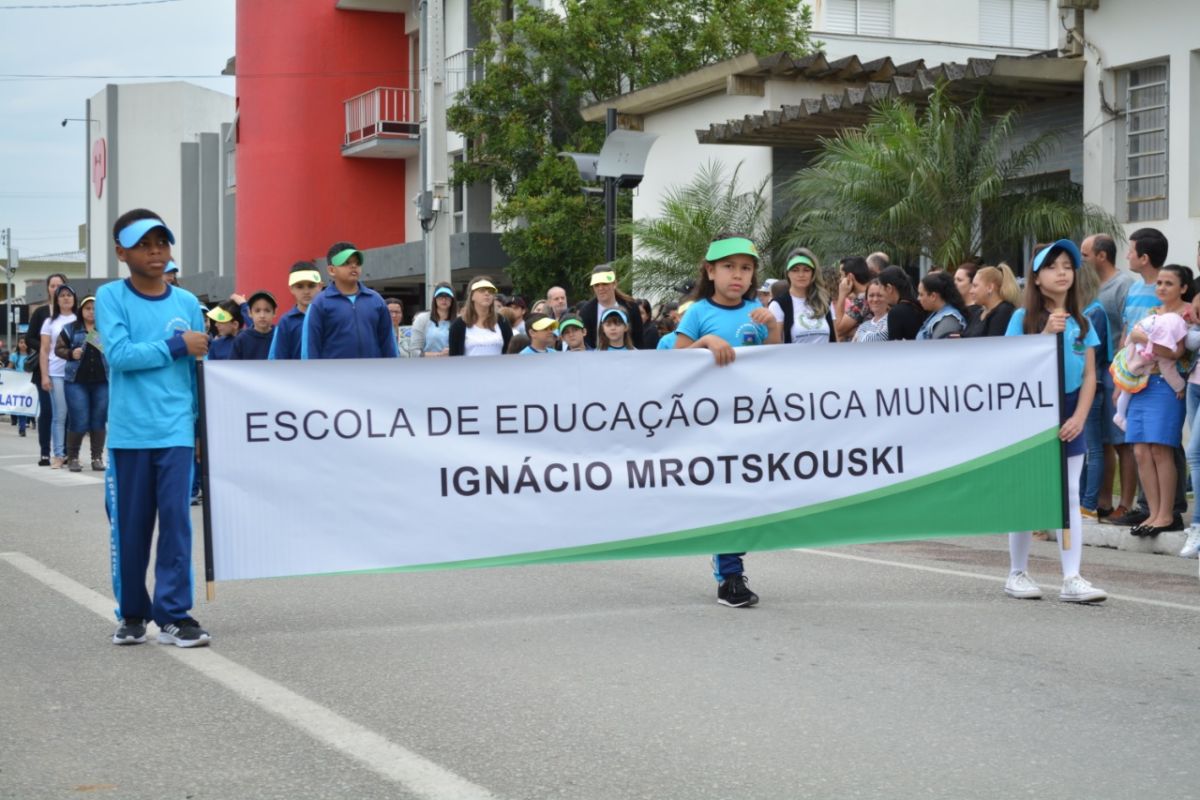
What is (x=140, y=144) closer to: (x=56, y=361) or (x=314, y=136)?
(x=314, y=136)

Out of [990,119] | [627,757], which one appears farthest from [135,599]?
[990,119]

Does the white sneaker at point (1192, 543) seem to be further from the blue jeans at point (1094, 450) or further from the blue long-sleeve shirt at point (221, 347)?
the blue long-sleeve shirt at point (221, 347)

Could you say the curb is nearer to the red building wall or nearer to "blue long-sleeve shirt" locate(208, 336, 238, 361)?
"blue long-sleeve shirt" locate(208, 336, 238, 361)

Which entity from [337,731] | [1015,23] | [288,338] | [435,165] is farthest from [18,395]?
[1015,23]

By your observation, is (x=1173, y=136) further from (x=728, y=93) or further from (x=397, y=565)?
(x=397, y=565)

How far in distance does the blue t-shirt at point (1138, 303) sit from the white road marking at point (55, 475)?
989 centimetres

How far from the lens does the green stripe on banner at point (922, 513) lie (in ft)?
26.4

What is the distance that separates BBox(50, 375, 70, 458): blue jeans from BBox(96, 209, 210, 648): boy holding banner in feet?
36.7

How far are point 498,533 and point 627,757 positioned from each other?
8.35ft

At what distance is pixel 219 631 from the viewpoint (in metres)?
7.59

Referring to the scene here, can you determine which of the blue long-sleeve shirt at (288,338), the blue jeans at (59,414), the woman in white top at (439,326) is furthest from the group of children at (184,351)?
the blue jeans at (59,414)

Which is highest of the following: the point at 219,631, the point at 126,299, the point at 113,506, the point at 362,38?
the point at 362,38

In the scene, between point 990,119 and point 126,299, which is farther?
point 990,119

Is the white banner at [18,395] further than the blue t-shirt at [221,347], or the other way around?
the white banner at [18,395]
